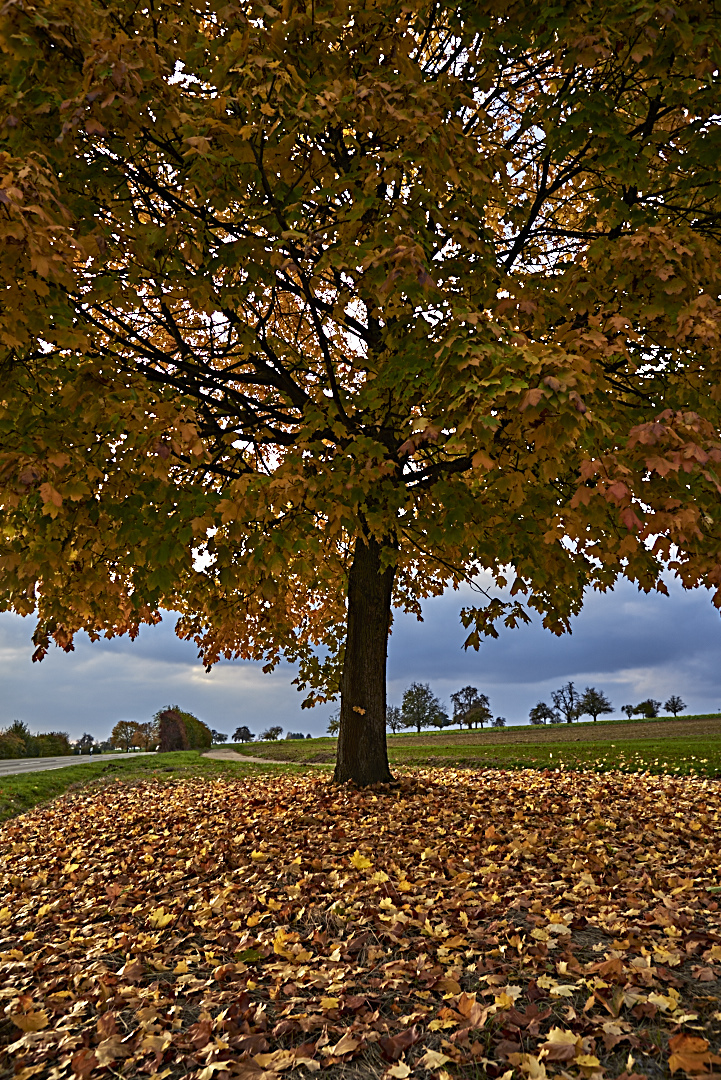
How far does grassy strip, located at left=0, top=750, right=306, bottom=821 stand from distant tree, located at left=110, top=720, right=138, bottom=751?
19423 mm

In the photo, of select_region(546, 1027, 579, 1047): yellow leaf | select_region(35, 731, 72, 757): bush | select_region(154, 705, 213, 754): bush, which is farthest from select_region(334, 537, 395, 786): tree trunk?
select_region(35, 731, 72, 757): bush

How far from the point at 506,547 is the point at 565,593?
2.72 meters

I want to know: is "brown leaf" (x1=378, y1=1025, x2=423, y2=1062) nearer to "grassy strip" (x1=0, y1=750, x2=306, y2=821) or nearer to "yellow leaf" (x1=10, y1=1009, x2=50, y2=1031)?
"yellow leaf" (x1=10, y1=1009, x2=50, y2=1031)

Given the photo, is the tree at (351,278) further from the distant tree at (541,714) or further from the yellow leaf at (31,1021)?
the distant tree at (541,714)

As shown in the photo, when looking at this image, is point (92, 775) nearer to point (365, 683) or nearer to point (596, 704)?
point (365, 683)

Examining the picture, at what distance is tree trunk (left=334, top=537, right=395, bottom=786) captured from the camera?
9711mm

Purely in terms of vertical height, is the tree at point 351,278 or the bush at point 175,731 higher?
the tree at point 351,278

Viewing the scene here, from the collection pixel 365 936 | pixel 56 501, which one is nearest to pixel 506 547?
pixel 365 936

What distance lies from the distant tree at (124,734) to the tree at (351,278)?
35306 millimetres

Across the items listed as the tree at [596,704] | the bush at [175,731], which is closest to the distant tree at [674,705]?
the tree at [596,704]

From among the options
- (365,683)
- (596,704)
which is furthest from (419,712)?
(365,683)

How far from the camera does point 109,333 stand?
290 inches

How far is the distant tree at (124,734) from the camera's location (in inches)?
1578

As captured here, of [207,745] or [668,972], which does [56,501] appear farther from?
[207,745]
